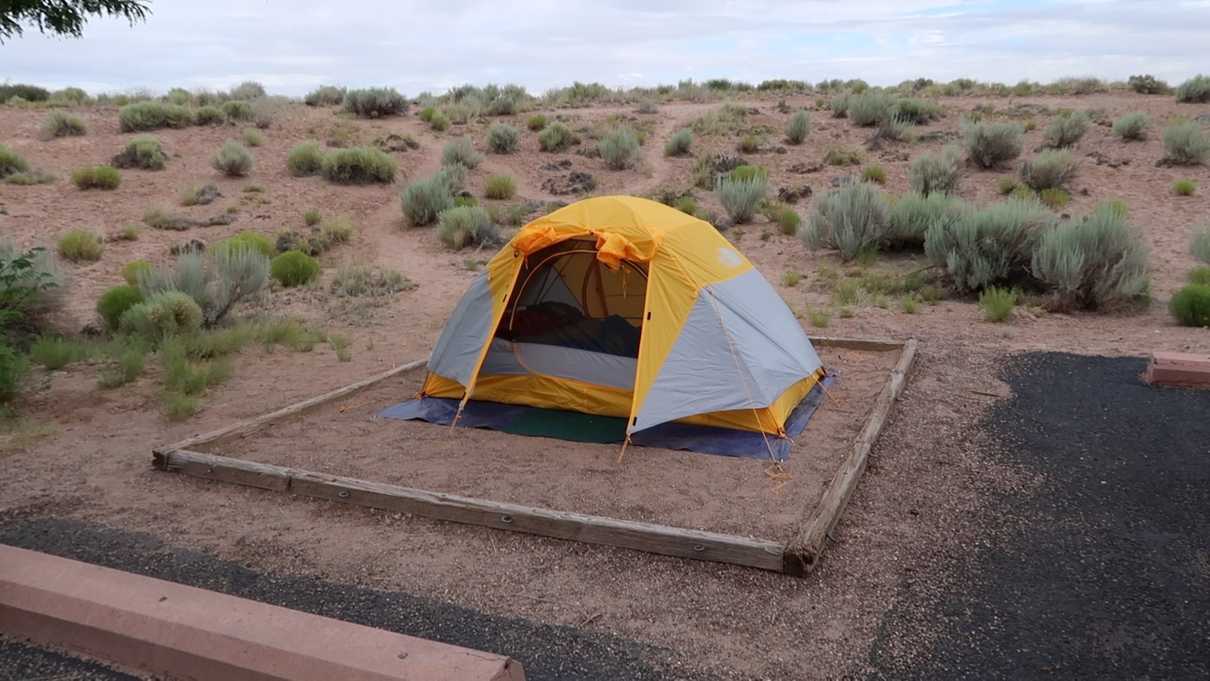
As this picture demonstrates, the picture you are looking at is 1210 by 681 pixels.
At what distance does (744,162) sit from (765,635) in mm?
17347

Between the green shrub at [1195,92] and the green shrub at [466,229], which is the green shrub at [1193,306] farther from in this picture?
the green shrub at [1195,92]

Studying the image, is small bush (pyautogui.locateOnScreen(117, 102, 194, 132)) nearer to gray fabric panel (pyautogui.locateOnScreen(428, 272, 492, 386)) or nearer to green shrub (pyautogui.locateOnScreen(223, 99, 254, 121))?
green shrub (pyautogui.locateOnScreen(223, 99, 254, 121))

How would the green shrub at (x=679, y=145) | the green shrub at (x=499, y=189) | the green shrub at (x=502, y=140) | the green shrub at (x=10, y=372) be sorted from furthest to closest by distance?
the green shrub at (x=502, y=140) → the green shrub at (x=679, y=145) → the green shrub at (x=499, y=189) → the green shrub at (x=10, y=372)

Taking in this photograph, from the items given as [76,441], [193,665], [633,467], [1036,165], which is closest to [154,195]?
[76,441]

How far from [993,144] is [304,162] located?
14.4m

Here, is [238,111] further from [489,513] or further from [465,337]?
[489,513]

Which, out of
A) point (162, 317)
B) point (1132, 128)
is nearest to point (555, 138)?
point (1132, 128)

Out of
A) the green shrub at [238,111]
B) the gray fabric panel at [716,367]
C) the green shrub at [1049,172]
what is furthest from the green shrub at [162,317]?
the green shrub at [238,111]

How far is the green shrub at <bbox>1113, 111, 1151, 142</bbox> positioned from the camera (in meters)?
18.9

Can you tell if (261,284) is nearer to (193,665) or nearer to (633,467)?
(633,467)

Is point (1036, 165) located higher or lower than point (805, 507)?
higher

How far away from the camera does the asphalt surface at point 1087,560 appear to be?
362 cm

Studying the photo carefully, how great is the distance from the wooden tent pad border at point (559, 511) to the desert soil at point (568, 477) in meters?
0.07

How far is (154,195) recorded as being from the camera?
16.6 meters
